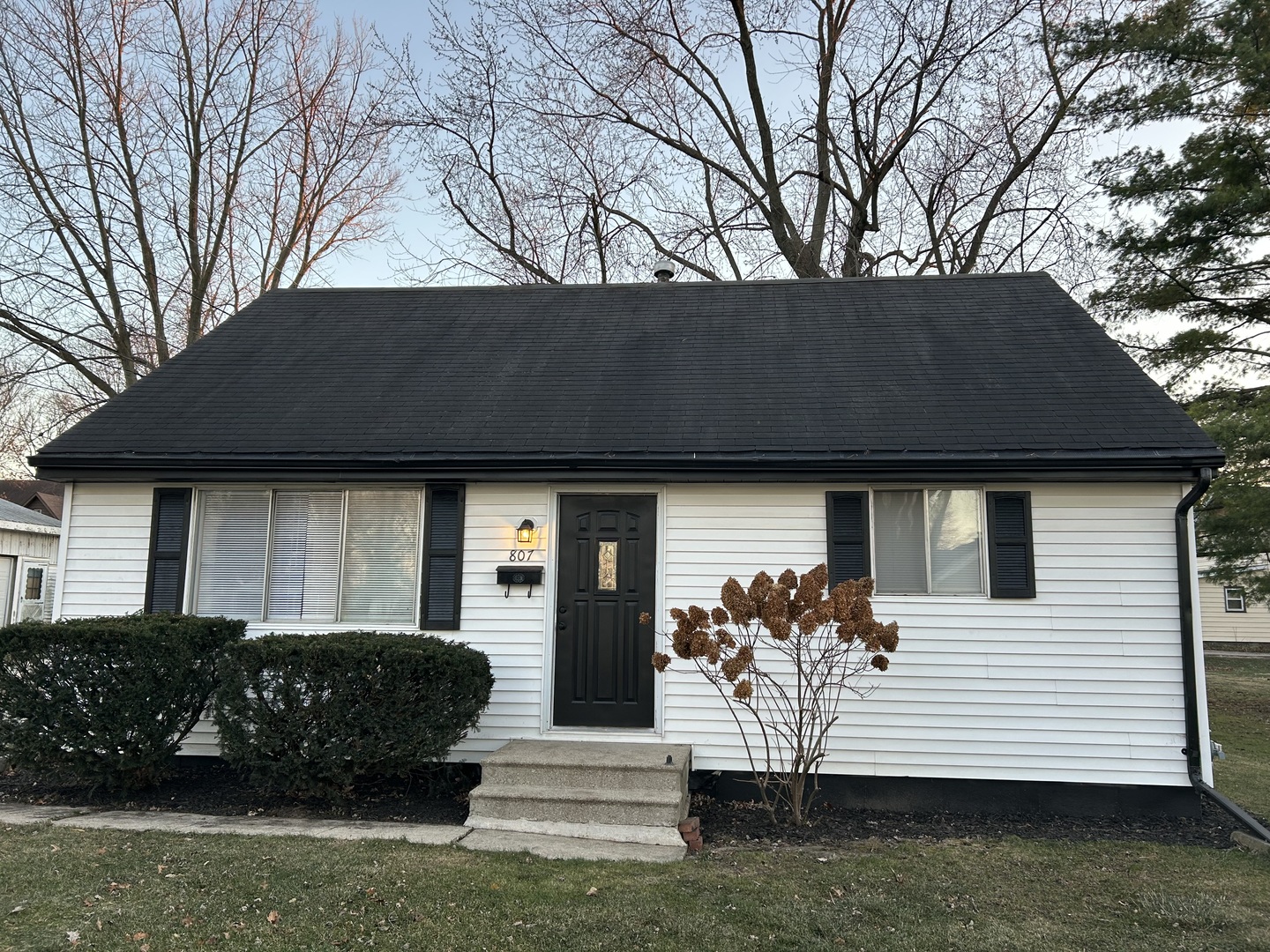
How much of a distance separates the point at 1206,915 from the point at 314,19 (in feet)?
69.4

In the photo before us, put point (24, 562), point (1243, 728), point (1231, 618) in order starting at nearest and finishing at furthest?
point (1243, 728) < point (24, 562) < point (1231, 618)

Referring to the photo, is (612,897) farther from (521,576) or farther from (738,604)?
(521,576)

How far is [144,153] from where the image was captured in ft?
53.5

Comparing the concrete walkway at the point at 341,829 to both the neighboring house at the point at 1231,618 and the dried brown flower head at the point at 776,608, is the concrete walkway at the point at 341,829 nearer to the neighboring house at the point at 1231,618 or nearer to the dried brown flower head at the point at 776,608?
the dried brown flower head at the point at 776,608

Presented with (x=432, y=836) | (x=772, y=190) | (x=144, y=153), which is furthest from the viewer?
(x=772, y=190)

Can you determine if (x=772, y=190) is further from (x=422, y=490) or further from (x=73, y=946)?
(x=73, y=946)

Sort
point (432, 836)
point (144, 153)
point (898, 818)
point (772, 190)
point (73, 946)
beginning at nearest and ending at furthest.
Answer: point (73, 946)
point (432, 836)
point (898, 818)
point (144, 153)
point (772, 190)

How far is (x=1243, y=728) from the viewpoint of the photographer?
1051 cm

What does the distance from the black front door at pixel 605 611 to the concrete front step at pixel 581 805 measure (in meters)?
1.09

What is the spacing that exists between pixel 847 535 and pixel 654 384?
2.34 meters

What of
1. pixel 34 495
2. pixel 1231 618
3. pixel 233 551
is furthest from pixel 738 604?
pixel 34 495

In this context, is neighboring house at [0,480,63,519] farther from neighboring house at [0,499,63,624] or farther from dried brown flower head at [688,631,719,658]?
dried brown flower head at [688,631,719,658]

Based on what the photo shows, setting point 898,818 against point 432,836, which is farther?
point 898,818

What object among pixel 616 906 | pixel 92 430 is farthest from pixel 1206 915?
pixel 92 430
